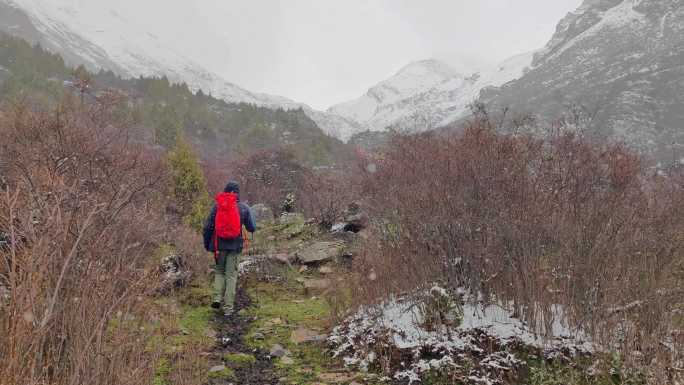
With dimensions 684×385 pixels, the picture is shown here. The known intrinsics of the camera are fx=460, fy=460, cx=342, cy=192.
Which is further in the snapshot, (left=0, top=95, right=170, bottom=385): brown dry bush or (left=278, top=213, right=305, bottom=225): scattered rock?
(left=278, top=213, right=305, bottom=225): scattered rock

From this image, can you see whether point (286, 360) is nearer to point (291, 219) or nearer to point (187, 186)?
point (291, 219)

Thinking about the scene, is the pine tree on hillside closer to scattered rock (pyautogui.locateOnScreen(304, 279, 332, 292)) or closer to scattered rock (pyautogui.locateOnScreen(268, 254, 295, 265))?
scattered rock (pyautogui.locateOnScreen(268, 254, 295, 265))

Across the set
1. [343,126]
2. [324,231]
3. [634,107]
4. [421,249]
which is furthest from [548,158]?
[343,126]

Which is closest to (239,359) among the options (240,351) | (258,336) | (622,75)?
(240,351)

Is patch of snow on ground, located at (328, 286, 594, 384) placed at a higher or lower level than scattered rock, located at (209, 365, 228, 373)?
higher

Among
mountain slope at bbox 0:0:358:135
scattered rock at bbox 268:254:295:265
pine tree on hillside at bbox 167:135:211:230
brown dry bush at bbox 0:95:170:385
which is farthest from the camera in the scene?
mountain slope at bbox 0:0:358:135

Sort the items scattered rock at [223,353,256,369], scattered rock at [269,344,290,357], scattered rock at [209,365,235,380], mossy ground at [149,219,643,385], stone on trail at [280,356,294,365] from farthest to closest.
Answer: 1. scattered rock at [269,344,290,357]
2. stone on trail at [280,356,294,365]
3. scattered rock at [223,353,256,369]
4. scattered rock at [209,365,235,380]
5. mossy ground at [149,219,643,385]

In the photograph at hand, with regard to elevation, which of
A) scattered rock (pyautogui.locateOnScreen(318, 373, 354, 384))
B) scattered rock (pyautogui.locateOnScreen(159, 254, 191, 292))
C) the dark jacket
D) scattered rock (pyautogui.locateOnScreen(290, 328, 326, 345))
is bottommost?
scattered rock (pyautogui.locateOnScreen(290, 328, 326, 345))

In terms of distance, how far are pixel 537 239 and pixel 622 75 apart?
332 ft

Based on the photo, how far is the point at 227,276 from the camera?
5684 millimetres

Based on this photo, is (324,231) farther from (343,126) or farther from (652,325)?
(343,126)

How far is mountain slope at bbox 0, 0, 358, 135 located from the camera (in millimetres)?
135750

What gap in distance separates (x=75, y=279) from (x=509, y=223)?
309 centimetres

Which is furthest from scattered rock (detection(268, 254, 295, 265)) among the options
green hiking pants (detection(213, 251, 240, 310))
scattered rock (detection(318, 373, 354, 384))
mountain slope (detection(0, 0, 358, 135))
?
mountain slope (detection(0, 0, 358, 135))
